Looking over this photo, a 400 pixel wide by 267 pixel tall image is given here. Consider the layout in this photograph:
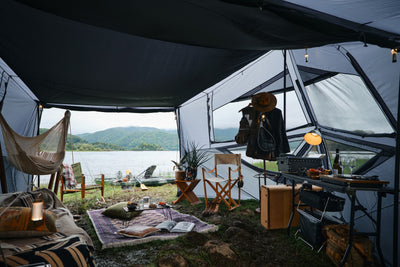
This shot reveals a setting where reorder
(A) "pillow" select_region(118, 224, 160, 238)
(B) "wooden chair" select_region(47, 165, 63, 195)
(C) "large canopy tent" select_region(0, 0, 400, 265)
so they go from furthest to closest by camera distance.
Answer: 1. (B) "wooden chair" select_region(47, 165, 63, 195)
2. (A) "pillow" select_region(118, 224, 160, 238)
3. (C) "large canopy tent" select_region(0, 0, 400, 265)

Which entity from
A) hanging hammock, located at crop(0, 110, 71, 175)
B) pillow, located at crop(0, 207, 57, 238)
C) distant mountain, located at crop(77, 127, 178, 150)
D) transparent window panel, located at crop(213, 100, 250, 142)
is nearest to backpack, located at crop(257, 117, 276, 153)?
transparent window panel, located at crop(213, 100, 250, 142)

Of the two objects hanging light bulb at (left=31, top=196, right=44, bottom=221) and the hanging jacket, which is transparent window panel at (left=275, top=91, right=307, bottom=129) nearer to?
the hanging jacket

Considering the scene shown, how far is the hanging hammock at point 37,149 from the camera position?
118 inches

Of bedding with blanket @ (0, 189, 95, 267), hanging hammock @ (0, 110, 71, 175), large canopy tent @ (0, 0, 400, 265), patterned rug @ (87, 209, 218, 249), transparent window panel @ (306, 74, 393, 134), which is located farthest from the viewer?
hanging hammock @ (0, 110, 71, 175)

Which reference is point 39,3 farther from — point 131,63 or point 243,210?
point 243,210

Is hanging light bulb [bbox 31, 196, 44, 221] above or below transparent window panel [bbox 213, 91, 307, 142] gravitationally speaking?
below

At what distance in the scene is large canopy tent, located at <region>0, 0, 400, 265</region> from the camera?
1.60 meters

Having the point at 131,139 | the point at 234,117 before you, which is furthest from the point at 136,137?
the point at 234,117

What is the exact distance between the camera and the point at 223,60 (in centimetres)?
304

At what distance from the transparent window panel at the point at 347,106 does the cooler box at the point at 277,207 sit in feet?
3.60

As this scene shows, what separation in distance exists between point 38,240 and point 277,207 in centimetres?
257

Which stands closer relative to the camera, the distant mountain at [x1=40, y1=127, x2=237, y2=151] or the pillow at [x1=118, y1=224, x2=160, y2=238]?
the pillow at [x1=118, y1=224, x2=160, y2=238]

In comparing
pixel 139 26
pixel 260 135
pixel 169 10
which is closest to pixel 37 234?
pixel 139 26

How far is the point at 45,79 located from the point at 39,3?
225 cm
